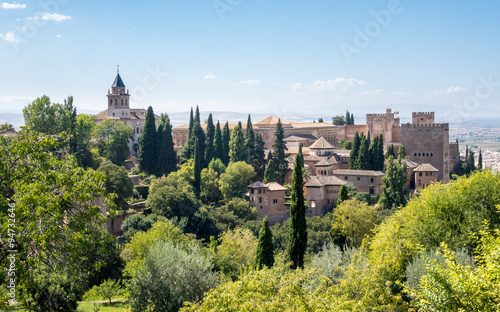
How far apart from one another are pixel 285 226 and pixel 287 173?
12.5m

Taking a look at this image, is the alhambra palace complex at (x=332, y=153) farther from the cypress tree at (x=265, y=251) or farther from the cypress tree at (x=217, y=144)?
the cypress tree at (x=265, y=251)

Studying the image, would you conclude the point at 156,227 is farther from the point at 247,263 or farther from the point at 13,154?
the point at 13,154

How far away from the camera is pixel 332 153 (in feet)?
167

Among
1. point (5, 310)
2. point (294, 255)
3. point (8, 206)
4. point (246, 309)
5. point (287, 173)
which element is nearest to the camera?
point (246, 309)

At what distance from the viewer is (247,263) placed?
1043 inches

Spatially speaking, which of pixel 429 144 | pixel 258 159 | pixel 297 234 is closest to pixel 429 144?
pixel 429 144

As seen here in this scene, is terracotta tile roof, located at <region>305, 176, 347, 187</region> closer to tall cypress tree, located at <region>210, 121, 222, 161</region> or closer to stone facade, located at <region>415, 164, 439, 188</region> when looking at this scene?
stone facade, located at <region>415, 164, 439, 188</region>

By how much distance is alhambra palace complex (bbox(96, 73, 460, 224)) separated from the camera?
40750mm

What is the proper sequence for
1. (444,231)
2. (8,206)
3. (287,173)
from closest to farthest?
1. (8,206)
2. (444,231)
3. (287,173)

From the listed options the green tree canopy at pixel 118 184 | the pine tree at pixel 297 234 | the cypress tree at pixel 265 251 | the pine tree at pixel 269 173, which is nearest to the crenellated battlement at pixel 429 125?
the pine tree at pixel 269 173

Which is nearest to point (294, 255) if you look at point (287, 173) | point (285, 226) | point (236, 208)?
point (285, 226)

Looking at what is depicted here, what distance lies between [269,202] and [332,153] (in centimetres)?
1319

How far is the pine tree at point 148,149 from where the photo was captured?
47062 millimetres

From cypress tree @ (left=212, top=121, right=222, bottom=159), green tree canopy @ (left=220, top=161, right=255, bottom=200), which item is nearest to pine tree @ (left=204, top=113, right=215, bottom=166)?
cypress tree @ (left=212, top=121, right=222, bottom=159)
